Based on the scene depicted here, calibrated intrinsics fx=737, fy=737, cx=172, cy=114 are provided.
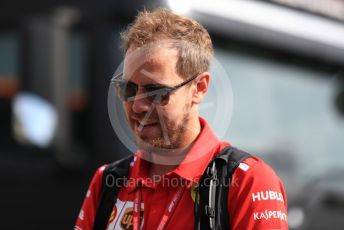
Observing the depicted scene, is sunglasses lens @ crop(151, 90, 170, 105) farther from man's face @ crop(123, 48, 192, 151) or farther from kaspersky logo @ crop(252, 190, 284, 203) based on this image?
kaspersky logo @ crop(252, 190, 284, 203)

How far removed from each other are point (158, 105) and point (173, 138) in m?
0.11

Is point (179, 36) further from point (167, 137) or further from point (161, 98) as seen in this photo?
point (167, 137)

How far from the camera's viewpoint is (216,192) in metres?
2.04

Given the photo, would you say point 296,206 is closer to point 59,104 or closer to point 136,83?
point 59,104

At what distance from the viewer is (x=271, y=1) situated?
5.73 metres

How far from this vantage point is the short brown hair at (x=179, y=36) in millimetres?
2115

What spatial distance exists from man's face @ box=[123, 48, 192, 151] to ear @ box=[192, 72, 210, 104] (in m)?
0.03

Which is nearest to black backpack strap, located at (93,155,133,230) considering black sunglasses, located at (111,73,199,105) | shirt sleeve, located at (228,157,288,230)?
black sunglasses, located at (111,73,199,105)

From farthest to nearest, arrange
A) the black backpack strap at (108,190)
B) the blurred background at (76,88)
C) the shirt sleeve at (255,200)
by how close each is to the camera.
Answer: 1. the blurred background at (76,88)
2. the black backpack strap at (108,190)
3. the shirt sleeve at (255,200)

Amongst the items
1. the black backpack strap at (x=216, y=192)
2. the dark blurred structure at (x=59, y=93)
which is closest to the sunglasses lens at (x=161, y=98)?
the black backpack strap at (x=216, y=192)

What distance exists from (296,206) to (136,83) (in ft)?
12.3

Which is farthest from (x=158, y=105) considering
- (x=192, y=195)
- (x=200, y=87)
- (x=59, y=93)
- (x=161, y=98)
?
→ (x=59, y=93)

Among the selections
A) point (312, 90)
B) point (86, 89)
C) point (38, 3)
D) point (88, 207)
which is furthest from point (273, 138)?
point (88, 207)

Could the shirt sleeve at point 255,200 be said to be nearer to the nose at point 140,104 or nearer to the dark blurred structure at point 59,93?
the nose at point 140,104
